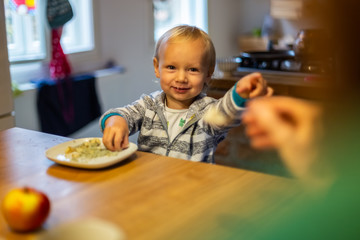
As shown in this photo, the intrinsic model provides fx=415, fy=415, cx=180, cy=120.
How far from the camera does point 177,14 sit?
14.9 feet

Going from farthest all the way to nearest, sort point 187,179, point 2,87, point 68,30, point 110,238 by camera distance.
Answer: point 68,30 < point 2,87 < point 187,179 < point 110,238

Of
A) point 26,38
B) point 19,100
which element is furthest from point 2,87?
point 26,38

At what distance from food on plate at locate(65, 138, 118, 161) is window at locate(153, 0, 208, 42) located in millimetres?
3076

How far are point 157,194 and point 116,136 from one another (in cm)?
33

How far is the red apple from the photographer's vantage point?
69 centimetres

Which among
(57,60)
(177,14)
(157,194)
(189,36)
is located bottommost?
(157,194)

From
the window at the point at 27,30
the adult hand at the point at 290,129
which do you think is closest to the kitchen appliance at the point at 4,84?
the window at the point at 27,30

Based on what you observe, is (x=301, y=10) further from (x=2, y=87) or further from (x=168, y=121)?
(x=2, y=87)

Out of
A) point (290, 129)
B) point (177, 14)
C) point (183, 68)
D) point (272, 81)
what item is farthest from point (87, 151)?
point (177, 14)

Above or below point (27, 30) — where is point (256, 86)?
below

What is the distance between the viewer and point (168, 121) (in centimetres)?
142

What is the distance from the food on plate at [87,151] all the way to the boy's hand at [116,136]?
0.07 feet

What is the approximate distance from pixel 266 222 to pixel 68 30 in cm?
286

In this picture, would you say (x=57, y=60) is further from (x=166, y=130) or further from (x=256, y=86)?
(x=256, y=86)
